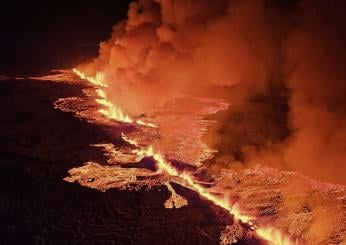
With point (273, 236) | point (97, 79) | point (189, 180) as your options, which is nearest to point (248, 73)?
point (97, 79)

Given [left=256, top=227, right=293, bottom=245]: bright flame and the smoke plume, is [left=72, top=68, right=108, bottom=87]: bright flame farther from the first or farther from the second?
[left=256, top=227, right=293, bottom=245]: bright flame

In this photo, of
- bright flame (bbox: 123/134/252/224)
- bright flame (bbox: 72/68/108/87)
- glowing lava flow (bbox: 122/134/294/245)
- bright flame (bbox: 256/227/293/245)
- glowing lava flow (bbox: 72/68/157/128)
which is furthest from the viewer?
bright flame (bbox: 72/68/108/87)

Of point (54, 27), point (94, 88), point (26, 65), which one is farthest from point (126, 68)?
point (54, 27)

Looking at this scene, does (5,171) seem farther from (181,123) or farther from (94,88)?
(94,88)

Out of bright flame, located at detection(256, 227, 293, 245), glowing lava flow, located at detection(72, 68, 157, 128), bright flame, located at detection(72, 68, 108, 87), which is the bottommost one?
bright flame, located at detection(256, 227, 293, 245)

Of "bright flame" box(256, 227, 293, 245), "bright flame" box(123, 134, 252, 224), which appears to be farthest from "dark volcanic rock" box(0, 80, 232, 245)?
"bright flame" box(256, 227, 293, 245)

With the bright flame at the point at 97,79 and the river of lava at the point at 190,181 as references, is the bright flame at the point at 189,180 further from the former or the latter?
the bright flame at the point at 97,79
